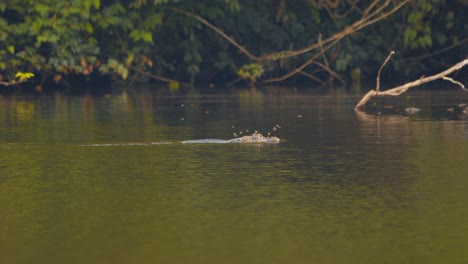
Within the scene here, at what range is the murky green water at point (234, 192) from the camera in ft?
26.3

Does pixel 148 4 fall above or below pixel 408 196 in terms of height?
above

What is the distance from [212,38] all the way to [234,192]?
24.0 metres

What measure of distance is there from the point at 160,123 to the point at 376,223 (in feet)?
33.4

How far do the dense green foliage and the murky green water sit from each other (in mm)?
10789

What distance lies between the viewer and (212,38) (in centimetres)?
3431

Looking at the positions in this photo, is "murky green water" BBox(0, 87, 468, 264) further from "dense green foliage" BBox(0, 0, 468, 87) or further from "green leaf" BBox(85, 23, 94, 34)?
"green leaf" BBox(85, 23, 94, 34)

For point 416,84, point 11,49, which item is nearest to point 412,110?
point 416,84

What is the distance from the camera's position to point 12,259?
25.3ft

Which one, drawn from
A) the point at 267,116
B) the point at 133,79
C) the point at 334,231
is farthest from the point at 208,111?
the point at 334,231

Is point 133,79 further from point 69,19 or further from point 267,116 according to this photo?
point 267,116

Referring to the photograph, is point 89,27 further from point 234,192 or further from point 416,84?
point 234,192

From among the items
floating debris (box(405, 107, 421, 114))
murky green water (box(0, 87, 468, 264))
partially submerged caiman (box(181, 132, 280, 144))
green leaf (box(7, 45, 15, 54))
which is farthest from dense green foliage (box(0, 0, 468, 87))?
partially submerged caiman (box(181, 132, 280, 144))

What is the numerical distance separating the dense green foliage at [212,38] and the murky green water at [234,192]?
10789 mm

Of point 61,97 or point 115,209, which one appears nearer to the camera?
point 115,209
